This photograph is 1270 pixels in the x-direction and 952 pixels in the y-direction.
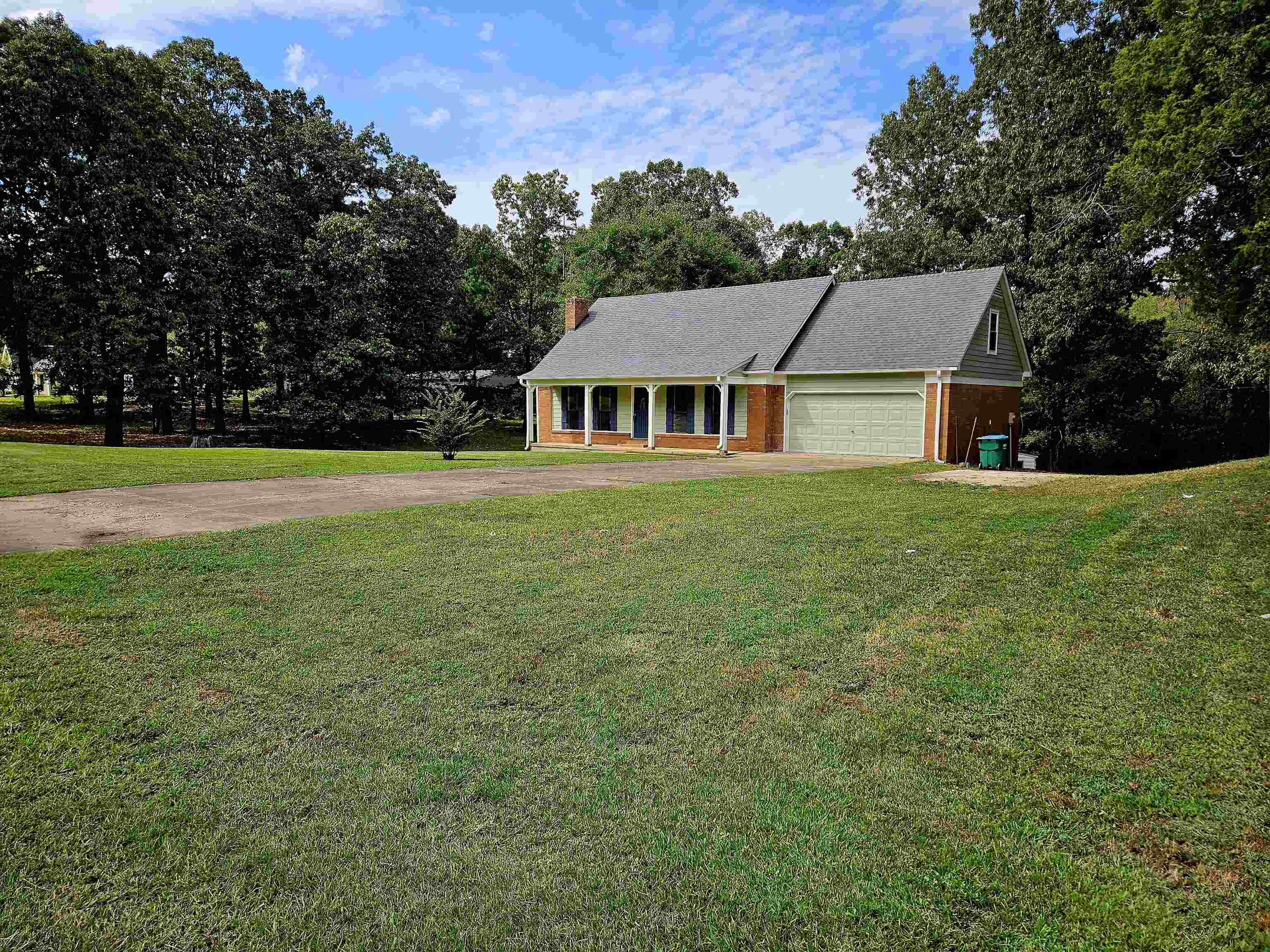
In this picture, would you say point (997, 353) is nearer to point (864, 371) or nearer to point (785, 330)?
point (864, 371)

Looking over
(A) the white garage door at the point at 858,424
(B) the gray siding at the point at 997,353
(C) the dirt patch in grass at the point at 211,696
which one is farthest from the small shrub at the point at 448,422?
(C) the dirt patch in grass at the point at 211,696

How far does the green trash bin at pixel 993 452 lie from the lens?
18641 mm

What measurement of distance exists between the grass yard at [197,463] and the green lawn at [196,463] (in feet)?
0.08

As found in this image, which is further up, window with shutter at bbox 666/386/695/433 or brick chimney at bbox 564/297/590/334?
brick chimney at bbox 564/297/590/334

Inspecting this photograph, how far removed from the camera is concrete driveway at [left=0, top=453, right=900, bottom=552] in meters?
8.10

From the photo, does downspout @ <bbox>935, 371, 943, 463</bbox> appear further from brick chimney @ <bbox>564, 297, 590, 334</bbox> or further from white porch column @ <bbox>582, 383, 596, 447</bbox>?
brick chimney @ <bbox>564, 297, 590, 334</bbox>

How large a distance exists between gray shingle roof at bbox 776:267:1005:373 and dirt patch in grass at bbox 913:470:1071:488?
19.7ft

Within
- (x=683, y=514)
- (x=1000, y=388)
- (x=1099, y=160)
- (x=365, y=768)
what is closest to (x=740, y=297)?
(x=1000, y=388)

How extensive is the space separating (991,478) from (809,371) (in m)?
9.67

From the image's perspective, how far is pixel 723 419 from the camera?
23891 millimetres

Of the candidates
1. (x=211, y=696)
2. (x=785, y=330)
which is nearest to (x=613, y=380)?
(x=785, y=330)

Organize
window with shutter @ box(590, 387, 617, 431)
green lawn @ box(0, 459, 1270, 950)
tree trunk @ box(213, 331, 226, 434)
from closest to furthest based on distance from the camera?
green lawn @ box(0, 459, 1270, 950) → window with shutter @ box(590, 387, 617, 431) → tree trunk @ box(213, 331, 226, 434)

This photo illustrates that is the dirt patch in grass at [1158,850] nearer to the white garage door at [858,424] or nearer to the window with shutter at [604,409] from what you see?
the white garage door at [858,424]

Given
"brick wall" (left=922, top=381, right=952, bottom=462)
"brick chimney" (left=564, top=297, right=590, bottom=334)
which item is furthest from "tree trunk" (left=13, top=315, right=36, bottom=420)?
"brick wall" (left=922, top=381, right=952, bottom=462)
